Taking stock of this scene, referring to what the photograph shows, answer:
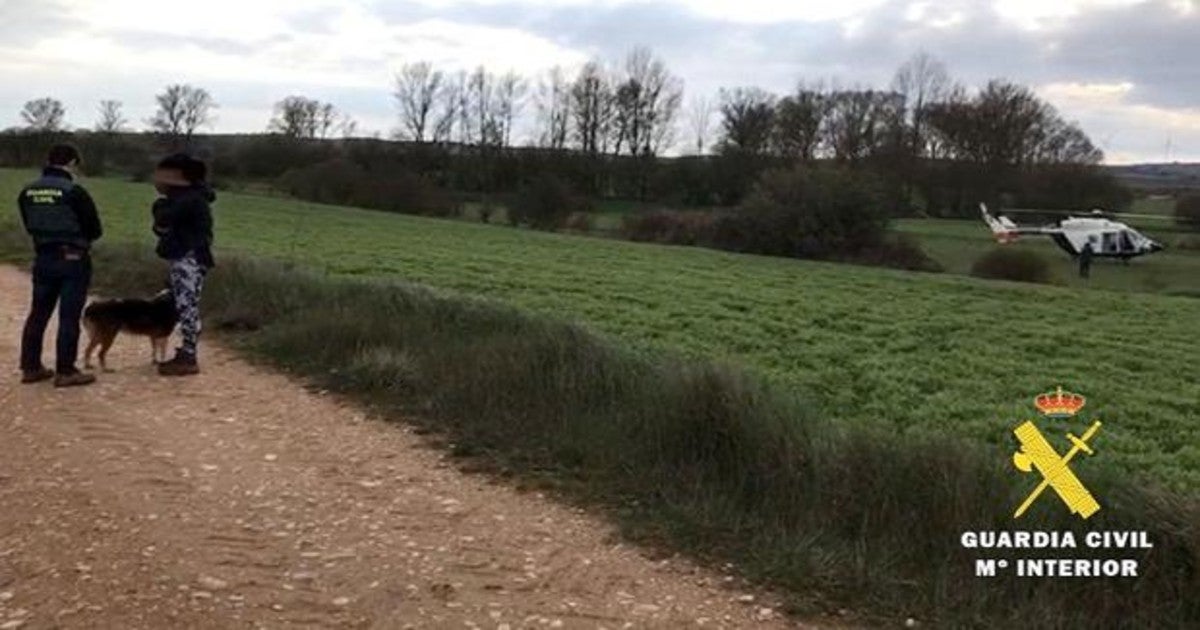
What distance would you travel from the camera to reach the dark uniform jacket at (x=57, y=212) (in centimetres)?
775

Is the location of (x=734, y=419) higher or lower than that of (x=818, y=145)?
lower

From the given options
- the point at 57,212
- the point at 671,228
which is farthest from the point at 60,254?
the point at 671,228

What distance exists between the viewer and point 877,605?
437 cm

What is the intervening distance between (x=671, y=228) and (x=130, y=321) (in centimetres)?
4589

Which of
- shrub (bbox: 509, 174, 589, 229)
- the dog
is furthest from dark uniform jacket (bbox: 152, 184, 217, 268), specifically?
shrub (bbox: 509, 174, 589, 229)

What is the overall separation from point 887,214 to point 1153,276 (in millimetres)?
13145

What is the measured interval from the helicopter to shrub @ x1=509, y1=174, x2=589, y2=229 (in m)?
24.9

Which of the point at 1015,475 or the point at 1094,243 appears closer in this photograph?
the point at 1015,475

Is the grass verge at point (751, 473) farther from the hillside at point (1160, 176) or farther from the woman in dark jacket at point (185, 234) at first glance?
the hillside at point (1160, 176)

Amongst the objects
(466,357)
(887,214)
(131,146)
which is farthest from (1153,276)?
(131,146)

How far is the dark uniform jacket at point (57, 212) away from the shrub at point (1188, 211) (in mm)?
71077

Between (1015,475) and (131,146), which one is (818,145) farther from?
(1015,475)

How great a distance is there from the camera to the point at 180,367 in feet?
28.6

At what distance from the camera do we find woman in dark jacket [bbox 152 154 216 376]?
834 cm
